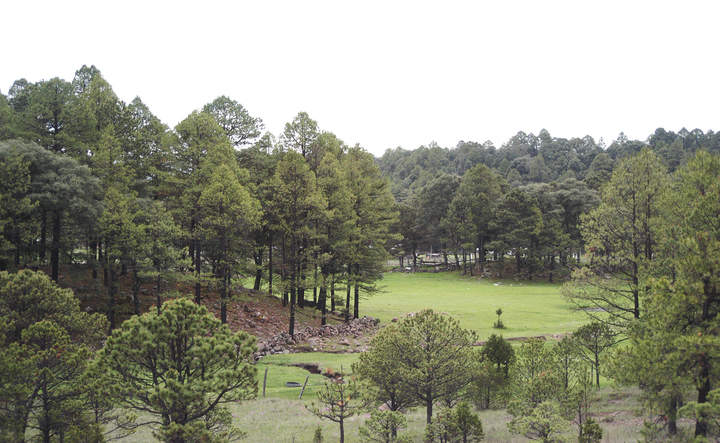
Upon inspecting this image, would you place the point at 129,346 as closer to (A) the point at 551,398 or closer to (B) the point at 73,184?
(A) the point at 551,398

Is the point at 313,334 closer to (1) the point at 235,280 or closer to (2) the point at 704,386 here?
(1) the point at 235,280

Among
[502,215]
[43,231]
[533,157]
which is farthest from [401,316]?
[533,157]

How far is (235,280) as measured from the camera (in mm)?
31766

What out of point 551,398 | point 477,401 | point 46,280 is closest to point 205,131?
point 46,280

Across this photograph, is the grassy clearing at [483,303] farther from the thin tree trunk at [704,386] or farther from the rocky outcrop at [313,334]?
the thin tree trunk at [704,386]

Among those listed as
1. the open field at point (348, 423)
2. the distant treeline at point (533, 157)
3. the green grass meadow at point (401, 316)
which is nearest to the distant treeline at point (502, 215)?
the distant treeline at point (533, 157)

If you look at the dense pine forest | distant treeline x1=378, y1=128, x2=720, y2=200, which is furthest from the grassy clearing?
distant treeline x1=378, y1=128, x2=720, y2=200

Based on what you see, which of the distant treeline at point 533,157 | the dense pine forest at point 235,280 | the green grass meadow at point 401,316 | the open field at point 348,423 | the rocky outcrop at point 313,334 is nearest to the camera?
the dense pine forest at point 235,280

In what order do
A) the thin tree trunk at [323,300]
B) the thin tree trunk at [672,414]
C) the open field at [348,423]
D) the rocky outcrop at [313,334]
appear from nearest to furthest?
the thin tree trunk at [672,414]
the open field at [348,423]
the rocky outcrop at [313,334]
the thin tree trunk at [323,300]

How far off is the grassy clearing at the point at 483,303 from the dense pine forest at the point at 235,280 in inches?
228

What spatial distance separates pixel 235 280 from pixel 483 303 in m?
26.6

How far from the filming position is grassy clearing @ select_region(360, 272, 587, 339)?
35156 millimetres

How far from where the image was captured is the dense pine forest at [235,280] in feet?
37.1

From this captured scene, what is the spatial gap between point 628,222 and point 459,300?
89.0ft
